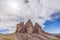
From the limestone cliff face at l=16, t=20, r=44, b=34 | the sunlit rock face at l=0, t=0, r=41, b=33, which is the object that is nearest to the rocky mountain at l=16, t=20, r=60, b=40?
Result: the limestone cliff face at l=16, t=20, r=44, b=34

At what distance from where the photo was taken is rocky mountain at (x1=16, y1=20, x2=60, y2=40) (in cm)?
401

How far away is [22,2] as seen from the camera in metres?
4.18

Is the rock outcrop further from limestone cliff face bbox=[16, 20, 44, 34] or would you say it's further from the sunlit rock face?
the sunlit rock face

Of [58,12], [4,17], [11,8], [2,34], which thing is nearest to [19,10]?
[11,8]

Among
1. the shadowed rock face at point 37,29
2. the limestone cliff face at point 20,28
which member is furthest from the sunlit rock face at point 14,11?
the shadowed rock face at point 37,29

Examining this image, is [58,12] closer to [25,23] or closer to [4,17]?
[25,23]

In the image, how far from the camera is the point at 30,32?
404 centimetres

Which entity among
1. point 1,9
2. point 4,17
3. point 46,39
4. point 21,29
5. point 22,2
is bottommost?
point 46,39

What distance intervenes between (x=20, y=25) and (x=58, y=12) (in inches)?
54.0

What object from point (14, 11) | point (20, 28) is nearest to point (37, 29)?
point (20, 28)

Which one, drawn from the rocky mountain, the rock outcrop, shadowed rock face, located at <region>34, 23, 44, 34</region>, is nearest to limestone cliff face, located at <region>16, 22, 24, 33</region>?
the rocky mountain

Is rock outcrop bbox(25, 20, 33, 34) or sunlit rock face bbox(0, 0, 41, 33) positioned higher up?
sunlit rock face bbox(0, 0, 41, 33)

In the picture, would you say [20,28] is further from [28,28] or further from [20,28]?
[28,28]

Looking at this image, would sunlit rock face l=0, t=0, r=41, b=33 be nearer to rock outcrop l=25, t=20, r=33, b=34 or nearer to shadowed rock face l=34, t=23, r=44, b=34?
rock outcrop l=25, t=20, r=33, b=34
